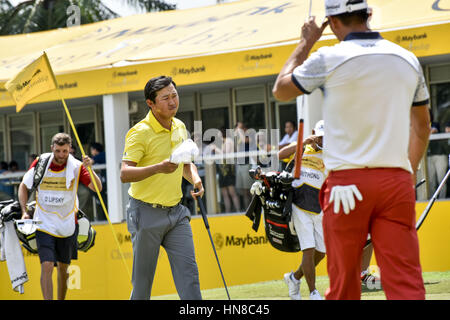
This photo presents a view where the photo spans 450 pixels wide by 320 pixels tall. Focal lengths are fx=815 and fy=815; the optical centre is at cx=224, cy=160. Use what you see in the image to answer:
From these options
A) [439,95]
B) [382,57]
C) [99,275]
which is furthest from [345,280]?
[439,95]

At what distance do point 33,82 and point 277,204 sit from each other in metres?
3.84

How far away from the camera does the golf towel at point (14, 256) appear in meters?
9.99

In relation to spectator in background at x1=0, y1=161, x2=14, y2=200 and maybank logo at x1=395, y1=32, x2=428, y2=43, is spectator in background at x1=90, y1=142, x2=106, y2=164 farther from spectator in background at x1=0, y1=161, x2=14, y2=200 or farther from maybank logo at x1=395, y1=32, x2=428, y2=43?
maybank logo at x1=395, y1=32, x2=428, y2=43

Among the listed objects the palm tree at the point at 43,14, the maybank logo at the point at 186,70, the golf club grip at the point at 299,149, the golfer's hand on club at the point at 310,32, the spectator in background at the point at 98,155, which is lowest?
the spectator in background at the point at 98,155

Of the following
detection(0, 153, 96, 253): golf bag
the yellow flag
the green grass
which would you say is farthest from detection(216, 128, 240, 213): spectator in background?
the yellow flag

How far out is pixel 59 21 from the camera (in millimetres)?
27812

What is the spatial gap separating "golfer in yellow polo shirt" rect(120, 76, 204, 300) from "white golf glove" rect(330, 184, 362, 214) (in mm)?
2267

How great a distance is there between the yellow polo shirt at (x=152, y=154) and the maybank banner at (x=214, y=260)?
5587mm

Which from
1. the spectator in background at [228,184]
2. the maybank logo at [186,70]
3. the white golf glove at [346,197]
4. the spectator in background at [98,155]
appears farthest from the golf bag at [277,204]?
the spectator in background at [98,155]

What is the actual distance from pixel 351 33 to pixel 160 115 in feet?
8.09

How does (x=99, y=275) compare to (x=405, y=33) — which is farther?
(x=99, y=275)

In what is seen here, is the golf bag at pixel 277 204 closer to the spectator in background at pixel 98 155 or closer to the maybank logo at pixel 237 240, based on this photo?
the maybank logo at pixel 237 240

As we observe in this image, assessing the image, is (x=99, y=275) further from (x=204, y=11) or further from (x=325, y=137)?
(x=325, y=137)

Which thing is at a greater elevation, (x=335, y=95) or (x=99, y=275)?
(x=335, y=95)
